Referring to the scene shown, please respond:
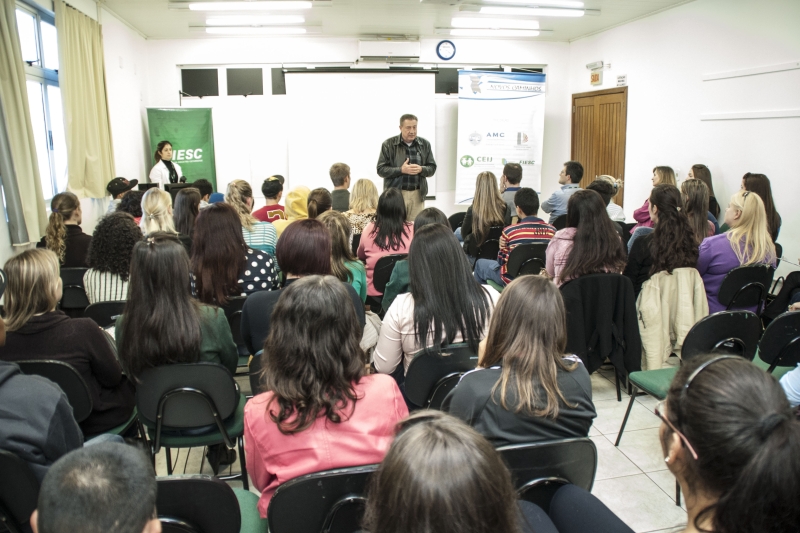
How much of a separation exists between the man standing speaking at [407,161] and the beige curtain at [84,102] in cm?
295

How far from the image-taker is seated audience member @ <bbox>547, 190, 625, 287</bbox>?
295 centimetres

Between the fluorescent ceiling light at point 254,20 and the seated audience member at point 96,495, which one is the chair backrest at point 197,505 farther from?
the fluorescent ceiling light at point 254,20

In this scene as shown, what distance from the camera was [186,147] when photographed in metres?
7.53

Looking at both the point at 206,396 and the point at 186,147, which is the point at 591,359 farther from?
the point at 186,147

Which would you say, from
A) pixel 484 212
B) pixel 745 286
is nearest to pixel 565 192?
pixel 484 212

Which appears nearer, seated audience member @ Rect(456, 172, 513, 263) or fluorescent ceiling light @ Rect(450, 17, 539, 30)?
seated audience member @ Rect(456, 172, 513, 263)

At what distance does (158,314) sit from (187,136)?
241 inches

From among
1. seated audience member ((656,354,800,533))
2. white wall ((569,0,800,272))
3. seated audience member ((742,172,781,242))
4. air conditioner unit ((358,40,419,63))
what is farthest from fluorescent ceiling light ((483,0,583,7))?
seated audience member ((656,354,800,533))

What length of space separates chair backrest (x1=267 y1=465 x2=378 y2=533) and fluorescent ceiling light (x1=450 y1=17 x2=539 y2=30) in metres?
6.79

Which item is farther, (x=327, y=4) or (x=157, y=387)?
(x=327, y=4)

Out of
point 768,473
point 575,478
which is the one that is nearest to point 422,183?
point 575,478

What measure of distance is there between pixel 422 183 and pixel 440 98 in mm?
2599

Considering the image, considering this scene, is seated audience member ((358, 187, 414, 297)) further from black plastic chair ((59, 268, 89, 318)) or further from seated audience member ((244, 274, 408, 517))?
seated audience member ((244, 274, 408, 517))

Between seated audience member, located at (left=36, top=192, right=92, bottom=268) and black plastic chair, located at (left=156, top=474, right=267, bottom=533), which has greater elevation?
seated audience member, located at (left=36, top=192, right=92, bottom=268)
